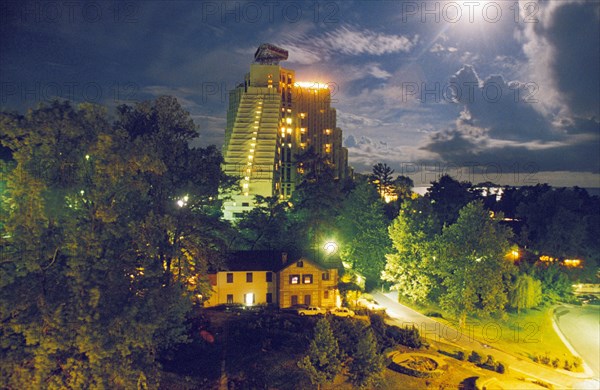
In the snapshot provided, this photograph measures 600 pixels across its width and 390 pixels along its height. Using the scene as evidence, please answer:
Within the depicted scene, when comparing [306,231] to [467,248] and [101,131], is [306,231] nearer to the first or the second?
[467,248]

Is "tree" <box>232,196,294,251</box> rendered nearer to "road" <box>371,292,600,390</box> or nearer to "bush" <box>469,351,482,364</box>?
"road" <box>371,292,600,390</box>

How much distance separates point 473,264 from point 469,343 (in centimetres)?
895

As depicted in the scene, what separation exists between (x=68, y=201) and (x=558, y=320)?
5772 cm

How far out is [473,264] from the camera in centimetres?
4366

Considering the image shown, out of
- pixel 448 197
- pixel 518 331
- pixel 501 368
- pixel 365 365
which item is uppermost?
pixel 448 197

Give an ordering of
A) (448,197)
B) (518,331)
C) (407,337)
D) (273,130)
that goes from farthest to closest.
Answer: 1. (273,130)
2. (448,197)
3. (518,331)
4. (407,337)

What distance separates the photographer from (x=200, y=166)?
3012 cm

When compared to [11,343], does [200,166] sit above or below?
above

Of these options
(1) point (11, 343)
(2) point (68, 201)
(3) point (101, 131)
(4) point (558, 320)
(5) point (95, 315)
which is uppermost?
(3) point (101, 131)

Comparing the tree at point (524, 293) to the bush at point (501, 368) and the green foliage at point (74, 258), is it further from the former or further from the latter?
the green foliage at point (74, 258)

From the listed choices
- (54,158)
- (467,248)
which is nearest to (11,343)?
(54,158)

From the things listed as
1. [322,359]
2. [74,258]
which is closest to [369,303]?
[322,359]

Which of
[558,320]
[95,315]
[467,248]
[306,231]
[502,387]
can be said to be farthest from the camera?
[306,231]

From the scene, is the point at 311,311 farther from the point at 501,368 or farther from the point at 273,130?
the point at 273,130
